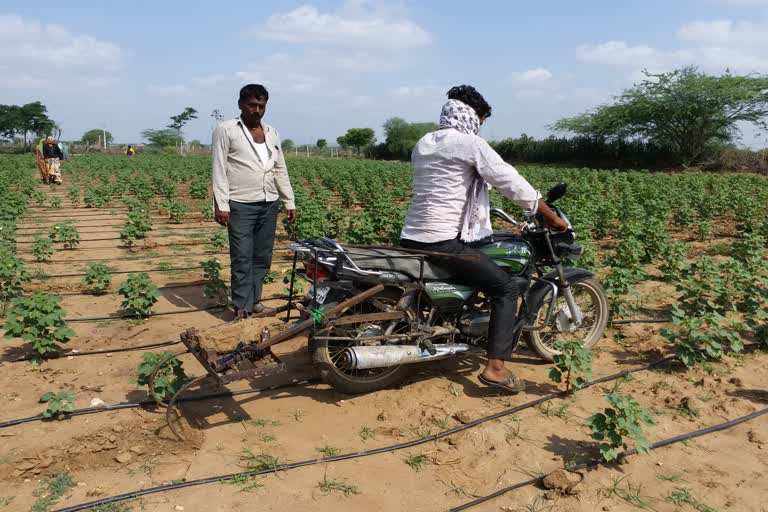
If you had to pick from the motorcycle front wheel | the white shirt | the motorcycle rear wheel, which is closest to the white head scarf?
the motorcycle rear wheel

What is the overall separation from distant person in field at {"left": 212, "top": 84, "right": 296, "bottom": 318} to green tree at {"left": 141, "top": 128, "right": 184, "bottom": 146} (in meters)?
74.3

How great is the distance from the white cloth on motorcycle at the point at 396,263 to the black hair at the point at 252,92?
1.77m

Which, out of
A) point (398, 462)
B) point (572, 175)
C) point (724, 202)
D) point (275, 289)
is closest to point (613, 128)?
point (572, 175)

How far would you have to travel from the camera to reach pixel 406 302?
12.7 feet

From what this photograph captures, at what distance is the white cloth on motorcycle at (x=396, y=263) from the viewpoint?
12.2ft

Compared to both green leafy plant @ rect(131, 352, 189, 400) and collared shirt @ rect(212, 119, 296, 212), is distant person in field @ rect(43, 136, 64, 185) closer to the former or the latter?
collared shirt @ rect(212, 119, 296, 212)

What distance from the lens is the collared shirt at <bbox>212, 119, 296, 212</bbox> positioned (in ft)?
15.8

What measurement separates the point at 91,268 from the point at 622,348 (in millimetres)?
5417

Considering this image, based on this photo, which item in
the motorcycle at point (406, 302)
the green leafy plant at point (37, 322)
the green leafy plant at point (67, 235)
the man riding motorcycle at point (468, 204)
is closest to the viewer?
the man riding motorcycle at point (468, 204)

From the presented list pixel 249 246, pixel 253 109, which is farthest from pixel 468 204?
pixel 249 246

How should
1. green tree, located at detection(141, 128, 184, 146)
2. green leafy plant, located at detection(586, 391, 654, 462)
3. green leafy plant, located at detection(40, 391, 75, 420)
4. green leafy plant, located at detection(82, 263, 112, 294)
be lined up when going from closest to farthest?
green leafy plant, located at detection(586, 391, 654, 462)
green leafy plant, located at detection(40, 391, 75, 420)
green leafy plant, located at detection(82, 263, 112, 294)
green tree, located at detection(141, 128, 184, 146)

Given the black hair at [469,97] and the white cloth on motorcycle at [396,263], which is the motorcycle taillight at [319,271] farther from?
the black hair at [469,97]

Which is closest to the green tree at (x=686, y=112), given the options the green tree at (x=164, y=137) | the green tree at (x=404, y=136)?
the green tree at (x=404, y=136)

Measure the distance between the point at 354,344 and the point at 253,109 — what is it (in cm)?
224
